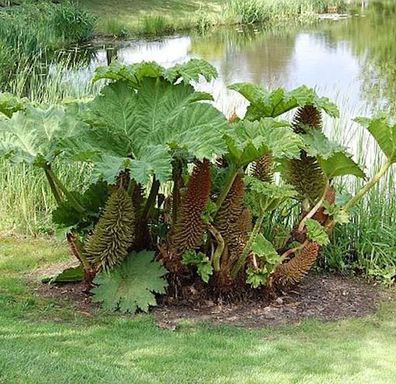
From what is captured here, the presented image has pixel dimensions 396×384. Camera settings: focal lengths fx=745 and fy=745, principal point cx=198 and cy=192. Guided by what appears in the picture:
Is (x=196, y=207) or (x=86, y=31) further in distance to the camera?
(x=86, y=31)

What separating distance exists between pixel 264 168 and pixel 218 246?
65 centimetres

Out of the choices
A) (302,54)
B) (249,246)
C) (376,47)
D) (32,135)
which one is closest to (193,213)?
(249,246)

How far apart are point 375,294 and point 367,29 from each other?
21381 mm

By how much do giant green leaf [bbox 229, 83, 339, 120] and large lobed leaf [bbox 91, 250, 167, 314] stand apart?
1108 mm

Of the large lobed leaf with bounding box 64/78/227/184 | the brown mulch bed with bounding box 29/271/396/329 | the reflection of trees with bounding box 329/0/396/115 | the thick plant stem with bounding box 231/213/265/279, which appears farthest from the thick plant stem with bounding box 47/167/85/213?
the reflection of trees with bounding box 329/0/396/115

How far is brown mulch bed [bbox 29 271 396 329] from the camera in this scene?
14.2 ft

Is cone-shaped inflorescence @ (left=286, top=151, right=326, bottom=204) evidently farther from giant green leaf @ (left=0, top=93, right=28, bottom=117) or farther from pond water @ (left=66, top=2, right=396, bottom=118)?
pond water @ (left=66, top=2, right=396, bottom=118)

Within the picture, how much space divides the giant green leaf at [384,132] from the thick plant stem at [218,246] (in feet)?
3.58

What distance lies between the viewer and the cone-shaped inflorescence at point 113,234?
4.25 metres

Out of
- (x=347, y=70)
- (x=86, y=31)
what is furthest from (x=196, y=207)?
(x=86, y=31)

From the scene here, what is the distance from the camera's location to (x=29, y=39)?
609 inches

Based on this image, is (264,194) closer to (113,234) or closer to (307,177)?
(307,177)

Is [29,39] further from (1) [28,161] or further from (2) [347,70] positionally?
(1) [28,161]

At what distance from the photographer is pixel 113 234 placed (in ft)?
14.1
